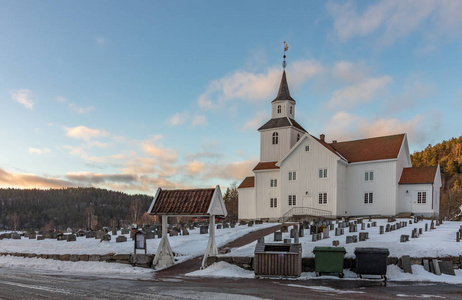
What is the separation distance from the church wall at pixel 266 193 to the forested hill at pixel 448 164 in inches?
1804

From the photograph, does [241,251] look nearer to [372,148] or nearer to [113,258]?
[113,258]

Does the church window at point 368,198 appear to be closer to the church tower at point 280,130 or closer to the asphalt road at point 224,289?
the church tower at point 280,130

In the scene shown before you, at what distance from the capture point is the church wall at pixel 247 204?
161 feet

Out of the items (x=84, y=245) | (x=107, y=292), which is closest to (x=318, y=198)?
(x=84, y=245)

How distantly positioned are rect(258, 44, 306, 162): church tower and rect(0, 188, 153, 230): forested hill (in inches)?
3350

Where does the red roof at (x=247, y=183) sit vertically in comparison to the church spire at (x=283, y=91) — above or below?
below

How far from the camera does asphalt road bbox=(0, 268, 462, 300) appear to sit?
1099 cm

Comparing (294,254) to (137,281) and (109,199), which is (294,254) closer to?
(137,281)

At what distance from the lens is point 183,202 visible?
18.4 metres

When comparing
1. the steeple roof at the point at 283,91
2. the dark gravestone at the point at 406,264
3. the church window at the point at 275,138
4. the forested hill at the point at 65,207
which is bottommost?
the forested hill at the point at 65,207

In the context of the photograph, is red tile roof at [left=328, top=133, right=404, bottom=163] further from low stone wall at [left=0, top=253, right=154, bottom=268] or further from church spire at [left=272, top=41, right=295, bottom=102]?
low stone wall at [left=0, top=253, right=154, bottom=268]

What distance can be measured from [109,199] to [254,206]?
434 ft

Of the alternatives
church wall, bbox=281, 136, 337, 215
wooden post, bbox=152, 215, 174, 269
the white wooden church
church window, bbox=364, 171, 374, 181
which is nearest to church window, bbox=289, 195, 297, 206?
the white wooden church

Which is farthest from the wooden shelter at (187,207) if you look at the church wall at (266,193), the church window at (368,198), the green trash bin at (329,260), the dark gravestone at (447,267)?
the church wall at (266,193)
